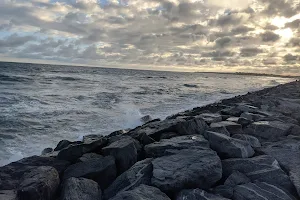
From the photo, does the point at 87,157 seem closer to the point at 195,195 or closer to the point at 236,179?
the point at 195,195


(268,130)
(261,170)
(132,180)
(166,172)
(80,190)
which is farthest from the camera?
(268,130)

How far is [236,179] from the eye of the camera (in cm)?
392

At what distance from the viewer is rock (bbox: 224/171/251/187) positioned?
3.87 metres

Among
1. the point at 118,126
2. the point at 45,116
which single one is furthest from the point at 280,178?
the point at 45,116

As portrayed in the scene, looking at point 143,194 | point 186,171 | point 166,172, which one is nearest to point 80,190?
point 143,194

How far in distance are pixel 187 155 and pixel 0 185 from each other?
2817mm

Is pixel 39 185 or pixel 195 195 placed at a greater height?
pixel 195 195

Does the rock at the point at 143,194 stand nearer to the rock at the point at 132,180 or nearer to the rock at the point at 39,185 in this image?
the rock at the point at 132,180

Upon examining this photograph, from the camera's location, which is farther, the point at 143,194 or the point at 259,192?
the point at 259,192

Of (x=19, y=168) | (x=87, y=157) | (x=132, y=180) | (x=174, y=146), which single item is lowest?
(x=19, y=168)

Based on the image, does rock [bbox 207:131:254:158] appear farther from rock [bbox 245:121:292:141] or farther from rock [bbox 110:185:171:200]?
rock [bbox 110:185:171:200]

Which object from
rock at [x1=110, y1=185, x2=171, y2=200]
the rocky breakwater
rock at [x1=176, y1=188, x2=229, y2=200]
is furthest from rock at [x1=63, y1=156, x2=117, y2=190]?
rock at [x1=176, y1=188, x2=229, y2=200]

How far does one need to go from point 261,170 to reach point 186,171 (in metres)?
1.18

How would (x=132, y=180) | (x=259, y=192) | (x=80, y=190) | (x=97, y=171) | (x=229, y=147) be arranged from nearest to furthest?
1. (x=259, y=192)
2. (x=80, y=190)
3. (x=132, y=180)
4. (x=97, y=171)
5. (x=229, y=147)
